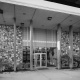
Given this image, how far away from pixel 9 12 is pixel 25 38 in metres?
4.92

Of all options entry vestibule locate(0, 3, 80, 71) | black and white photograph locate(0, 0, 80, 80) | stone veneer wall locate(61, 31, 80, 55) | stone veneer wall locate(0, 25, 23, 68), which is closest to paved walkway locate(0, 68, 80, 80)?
black and white photograph locate(0, 0, 80, 80)

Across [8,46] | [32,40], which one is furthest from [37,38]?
[8,46]

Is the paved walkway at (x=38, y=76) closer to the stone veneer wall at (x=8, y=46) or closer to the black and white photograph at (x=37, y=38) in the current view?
the black and white photograph at (x=37, y=38)

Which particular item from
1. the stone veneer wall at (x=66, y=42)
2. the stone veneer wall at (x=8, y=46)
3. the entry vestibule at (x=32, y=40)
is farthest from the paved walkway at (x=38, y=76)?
the stone veneer wall at (x=66, y=42)

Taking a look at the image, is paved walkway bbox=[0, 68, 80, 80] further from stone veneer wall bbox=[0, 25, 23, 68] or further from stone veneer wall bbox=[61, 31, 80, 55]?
stone veneer wall bbox=[61, 31, 80, 55]

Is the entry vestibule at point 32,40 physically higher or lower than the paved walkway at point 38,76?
higher

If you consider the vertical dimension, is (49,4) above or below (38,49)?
above

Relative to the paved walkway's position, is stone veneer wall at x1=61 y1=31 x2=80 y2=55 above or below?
above

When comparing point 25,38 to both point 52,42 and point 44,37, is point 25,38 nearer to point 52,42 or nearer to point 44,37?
point 44,37

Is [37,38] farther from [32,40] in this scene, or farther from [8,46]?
[8,46]

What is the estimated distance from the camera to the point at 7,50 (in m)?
12.8

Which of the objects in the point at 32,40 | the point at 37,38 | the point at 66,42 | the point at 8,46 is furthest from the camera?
the point at 66,42

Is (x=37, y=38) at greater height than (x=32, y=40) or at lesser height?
greater

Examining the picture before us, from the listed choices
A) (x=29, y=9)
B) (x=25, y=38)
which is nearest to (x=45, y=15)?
(x=29, y=9)
